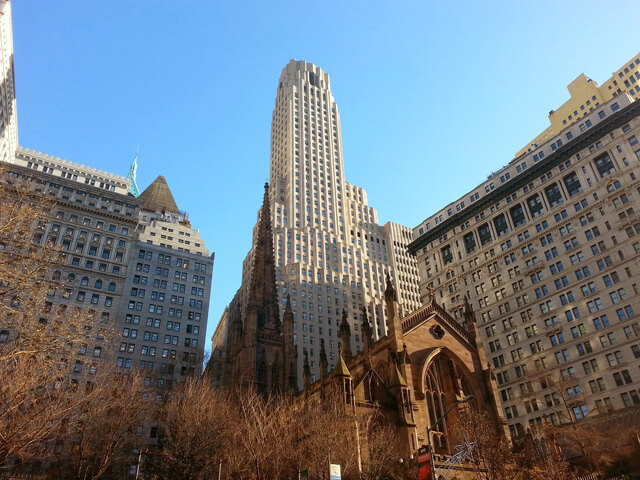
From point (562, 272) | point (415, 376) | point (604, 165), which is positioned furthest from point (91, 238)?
point (604, 165)

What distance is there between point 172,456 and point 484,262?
2349 inches

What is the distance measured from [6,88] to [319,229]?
71185mm

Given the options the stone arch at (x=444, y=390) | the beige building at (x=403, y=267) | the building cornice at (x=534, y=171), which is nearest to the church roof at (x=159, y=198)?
the beige building at (x=403, y=267)

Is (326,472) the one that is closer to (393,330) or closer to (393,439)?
(393,439)

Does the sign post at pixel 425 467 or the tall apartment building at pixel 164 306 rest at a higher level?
the tall apartment building at pixel 164 306

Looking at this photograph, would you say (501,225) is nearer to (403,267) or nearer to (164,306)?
(403,267)

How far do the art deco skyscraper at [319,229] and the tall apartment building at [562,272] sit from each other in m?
27.0

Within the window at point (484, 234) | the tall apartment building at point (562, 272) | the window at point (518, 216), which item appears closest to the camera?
the tall apartment building at point (562, 272)

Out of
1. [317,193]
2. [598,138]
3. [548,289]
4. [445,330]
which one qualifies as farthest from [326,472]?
[317,193]

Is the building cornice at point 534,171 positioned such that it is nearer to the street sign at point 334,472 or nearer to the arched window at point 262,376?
the arched window at point 262,376

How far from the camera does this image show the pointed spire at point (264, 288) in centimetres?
6353

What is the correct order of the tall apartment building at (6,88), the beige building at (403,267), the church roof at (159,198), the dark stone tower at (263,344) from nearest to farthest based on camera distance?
the dark stone tower at (263,344), the tall apartment building at (6,88), the church roof at (159,198), the beige building at (403,267)

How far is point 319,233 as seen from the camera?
11912cm


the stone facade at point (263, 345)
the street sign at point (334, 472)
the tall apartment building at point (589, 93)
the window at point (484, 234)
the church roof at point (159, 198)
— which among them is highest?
the tall apartment building at point (589, 93)
